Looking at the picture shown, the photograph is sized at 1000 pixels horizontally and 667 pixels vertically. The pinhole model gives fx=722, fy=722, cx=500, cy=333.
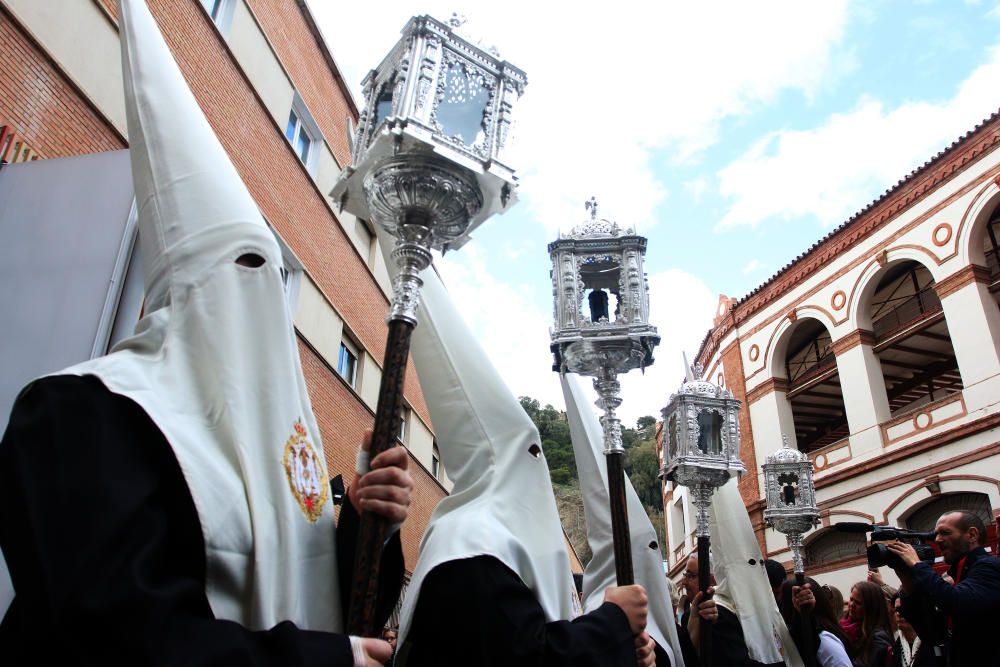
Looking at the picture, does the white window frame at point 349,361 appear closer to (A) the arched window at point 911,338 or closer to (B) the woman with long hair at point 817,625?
(B) the woman with long hair at point 817,625

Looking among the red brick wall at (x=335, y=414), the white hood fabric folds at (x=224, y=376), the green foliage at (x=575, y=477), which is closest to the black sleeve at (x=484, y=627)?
the white hood fabric folds at (x=224, y=376)

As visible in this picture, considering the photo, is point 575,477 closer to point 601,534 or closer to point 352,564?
point 601,534

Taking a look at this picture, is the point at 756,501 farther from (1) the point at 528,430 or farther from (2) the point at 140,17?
(2) the point at 140,17

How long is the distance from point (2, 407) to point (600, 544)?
3124 millimetres

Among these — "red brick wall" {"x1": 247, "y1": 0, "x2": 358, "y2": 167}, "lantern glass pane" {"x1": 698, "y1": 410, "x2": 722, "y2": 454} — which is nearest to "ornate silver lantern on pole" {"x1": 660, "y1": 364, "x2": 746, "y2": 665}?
"lantern glass pane" {"x1": 698, "y1": 410, "x2": 722, "y2": 454}

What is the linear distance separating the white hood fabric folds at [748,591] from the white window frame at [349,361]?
7.27 meters

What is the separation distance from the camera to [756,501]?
58.4 feet

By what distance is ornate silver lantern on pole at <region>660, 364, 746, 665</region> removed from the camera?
5973 mm

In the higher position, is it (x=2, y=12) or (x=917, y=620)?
(x=2, y=12)

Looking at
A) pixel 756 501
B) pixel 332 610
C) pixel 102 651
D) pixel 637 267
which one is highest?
pixel 756 501

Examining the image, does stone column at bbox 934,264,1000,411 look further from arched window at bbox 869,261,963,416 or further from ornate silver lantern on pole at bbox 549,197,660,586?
ornate silver lantern on pole at bbox 549,197,660,586

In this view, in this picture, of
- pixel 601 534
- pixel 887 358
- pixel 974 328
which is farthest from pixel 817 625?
→ pixel 887 358

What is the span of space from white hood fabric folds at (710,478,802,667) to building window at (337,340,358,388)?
7333mm

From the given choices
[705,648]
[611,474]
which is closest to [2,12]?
[611,474]
